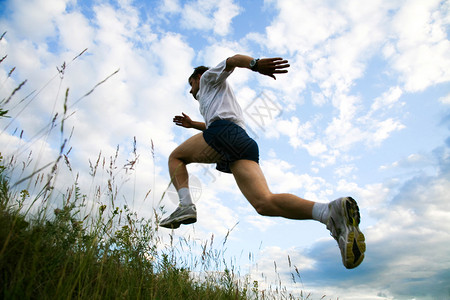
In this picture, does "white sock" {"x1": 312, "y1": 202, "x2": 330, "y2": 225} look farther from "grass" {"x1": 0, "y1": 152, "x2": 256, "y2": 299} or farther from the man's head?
the man's head

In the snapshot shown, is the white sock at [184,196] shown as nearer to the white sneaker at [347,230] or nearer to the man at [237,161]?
the man at [237,161]

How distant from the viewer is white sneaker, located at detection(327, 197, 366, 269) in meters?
2.25

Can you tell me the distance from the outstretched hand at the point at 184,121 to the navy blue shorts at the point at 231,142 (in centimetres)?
102

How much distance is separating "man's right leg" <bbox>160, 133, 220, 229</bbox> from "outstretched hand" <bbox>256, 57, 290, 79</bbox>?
2.97ft

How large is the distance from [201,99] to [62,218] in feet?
6.21

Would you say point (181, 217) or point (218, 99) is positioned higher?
point (218, 99)

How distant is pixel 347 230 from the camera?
7.55ft

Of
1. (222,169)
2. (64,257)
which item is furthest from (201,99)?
(64,257)

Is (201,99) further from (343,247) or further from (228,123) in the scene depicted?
(343,247)

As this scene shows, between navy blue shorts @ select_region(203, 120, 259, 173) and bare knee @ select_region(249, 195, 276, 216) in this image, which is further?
navy blue shorts @ select_region(203, 120, 259, 173)

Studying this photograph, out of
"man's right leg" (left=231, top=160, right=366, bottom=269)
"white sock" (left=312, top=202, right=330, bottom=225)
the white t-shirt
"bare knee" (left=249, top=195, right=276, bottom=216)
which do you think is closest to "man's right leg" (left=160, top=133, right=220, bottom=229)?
the white t-shirt

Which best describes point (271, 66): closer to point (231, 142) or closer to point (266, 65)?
point (266, 65)

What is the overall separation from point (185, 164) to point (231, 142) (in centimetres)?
70

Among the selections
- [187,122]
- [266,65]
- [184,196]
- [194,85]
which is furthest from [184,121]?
[266,65]
